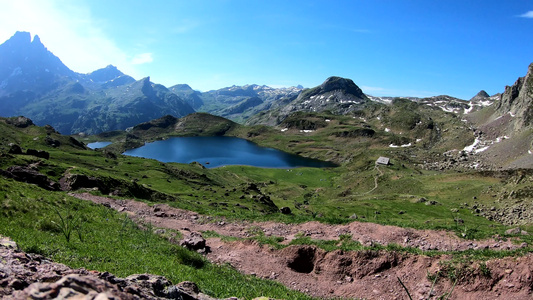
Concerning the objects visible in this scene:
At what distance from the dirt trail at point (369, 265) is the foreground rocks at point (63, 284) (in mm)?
11619

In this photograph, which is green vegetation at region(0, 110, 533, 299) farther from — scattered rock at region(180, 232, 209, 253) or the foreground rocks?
the foreground rocks

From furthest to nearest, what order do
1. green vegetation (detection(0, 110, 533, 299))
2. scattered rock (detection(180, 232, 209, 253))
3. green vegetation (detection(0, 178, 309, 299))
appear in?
scattered rock (detection(180, 232, 209, 253)) < green vegetation (detection(0, 110, 533, 299)) < green vegetation (detection(0, 178, 309, 299))

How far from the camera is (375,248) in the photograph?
68.4 feet

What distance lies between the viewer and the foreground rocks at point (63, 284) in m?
6.10

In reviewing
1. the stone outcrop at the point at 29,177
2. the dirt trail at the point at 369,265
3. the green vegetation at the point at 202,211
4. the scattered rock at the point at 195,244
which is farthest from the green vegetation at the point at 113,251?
the stone outcrop at the point at 29,177

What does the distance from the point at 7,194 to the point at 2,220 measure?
6275 mm

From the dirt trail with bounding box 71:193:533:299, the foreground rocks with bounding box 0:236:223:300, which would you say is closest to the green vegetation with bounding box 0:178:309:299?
the foreground rocks with bounding box 0:236:223:300

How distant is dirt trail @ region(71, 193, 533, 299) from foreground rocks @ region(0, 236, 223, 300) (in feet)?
38.1

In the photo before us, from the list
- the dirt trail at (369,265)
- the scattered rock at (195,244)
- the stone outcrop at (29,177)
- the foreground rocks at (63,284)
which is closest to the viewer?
the foreground rocks at (63,284)

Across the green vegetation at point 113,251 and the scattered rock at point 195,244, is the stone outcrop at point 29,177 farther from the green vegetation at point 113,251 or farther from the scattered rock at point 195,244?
the scattered rock at point 195,244

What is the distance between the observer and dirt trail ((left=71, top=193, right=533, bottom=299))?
1628 centimetres

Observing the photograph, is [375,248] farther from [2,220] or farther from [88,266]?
[2,220]

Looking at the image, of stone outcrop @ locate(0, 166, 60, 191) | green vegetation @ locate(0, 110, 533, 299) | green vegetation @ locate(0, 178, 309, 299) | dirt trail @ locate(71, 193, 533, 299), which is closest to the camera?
green vegetation @ locate(0, 178, 309, 299)

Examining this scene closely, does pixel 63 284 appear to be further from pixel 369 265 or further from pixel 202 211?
pixel 202 211
